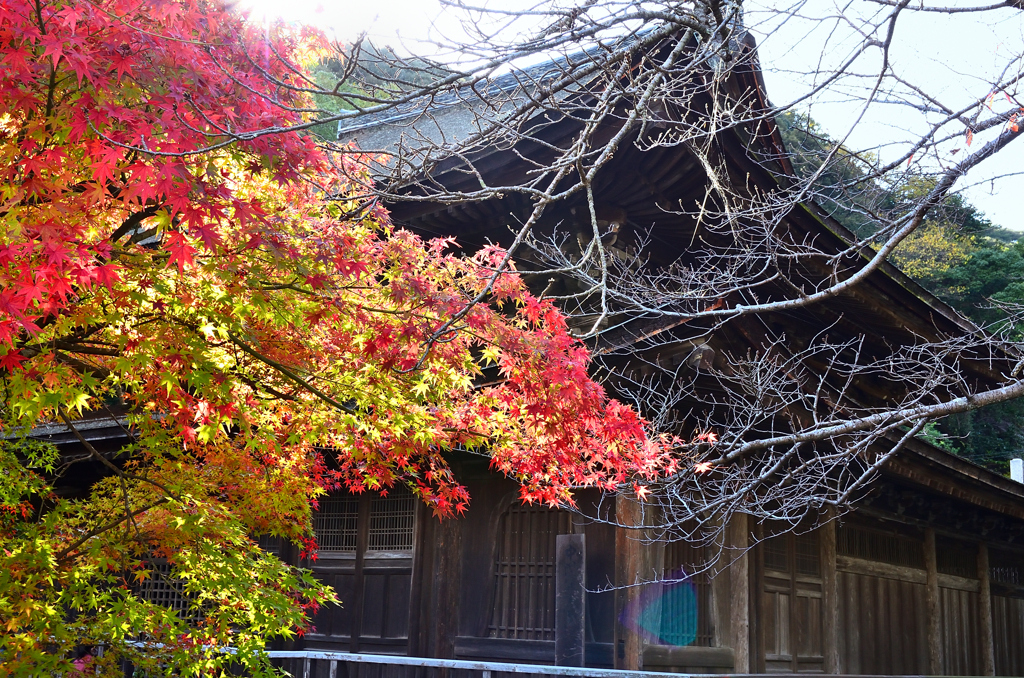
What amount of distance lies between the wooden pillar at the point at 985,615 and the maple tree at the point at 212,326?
29.5ft

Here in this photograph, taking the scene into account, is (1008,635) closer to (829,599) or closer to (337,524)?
(829,599)

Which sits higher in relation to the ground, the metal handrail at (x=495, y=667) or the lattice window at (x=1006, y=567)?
the lattice window at (x=1006, y=567)

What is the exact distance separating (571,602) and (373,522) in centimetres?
299

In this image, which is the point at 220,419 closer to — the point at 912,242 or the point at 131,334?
the point at 131,334

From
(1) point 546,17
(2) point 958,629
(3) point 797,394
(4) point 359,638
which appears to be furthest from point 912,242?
(1) point 546,17

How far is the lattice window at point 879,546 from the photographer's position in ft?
31.9

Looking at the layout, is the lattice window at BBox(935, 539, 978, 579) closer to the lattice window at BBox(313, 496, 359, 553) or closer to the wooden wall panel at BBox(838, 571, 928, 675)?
the wooden wall panel at BBox(838, 571, 928, 675)

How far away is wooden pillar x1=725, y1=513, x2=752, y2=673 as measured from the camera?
7238 mm

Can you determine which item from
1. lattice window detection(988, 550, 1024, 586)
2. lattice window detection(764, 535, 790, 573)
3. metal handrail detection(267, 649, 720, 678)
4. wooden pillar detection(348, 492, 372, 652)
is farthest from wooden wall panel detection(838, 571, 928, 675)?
wooden pillar detection(348, 492, 372, 652)

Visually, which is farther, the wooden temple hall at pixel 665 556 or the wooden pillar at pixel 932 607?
the wooden pillar at pixel 932 607

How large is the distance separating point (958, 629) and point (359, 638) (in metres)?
8.47

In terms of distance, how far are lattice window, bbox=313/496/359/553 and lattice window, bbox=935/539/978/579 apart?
8051mm

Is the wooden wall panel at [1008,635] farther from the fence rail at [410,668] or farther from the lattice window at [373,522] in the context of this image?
the lattice window at [373,522]

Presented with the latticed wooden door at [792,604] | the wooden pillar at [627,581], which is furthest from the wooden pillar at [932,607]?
the wooden pillar at [627,581]
